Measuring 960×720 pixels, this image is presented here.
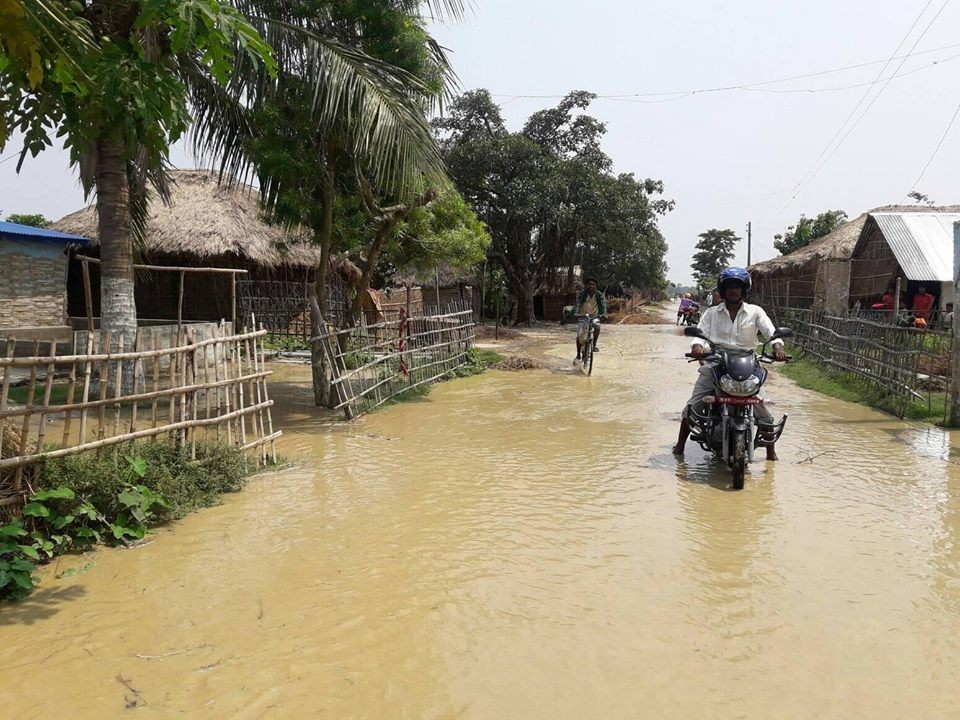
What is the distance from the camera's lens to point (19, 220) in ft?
73.4

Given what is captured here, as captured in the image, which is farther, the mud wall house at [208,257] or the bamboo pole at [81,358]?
the mud wall house at [208,257]

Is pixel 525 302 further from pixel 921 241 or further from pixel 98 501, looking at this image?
pixel 98 501

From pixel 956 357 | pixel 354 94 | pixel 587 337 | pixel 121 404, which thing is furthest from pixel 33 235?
pixel 956 357

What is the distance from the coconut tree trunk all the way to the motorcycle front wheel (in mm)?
5903

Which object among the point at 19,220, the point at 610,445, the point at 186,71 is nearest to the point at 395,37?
the point at 186,71

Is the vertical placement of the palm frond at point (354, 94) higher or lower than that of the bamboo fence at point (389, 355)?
higher

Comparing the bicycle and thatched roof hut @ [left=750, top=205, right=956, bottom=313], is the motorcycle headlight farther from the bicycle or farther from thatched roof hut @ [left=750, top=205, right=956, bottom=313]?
thatched roof hut @ [left=750, top=205, right=956, bottom=313]

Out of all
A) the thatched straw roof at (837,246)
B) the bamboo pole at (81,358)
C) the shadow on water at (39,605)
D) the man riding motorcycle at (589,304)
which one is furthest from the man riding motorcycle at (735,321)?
the thatched straw roof at (837,246)

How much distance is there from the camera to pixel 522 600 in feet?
11.2

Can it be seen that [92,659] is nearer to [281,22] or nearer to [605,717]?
[605,717]

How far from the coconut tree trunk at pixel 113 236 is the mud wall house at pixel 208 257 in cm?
790

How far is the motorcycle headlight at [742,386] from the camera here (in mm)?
5258

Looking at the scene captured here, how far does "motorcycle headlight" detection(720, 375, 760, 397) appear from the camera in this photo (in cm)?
526

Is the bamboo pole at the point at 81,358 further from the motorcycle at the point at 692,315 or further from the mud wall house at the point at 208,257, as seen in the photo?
the motorcycle at the point at 692,315
